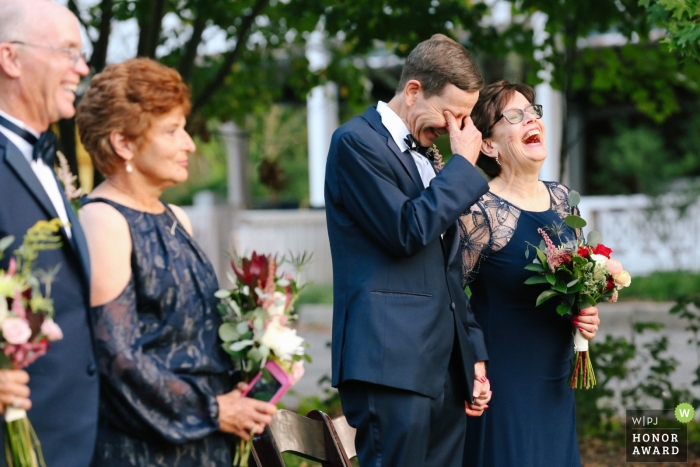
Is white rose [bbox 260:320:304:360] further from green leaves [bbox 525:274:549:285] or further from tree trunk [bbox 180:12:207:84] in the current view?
tree trunk [bbox 180:12:207:84]

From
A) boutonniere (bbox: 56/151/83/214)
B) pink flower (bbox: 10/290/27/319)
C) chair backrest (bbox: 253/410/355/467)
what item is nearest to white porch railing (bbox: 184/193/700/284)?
chair backrest (bbox: 253/410/355/467)

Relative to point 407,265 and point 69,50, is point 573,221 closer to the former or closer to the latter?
point 407,265

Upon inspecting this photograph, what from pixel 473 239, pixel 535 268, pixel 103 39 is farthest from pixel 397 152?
pixel 103 39

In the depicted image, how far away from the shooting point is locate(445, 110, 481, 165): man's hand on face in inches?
125

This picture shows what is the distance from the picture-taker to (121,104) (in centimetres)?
244

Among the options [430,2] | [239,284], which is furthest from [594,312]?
[430,2]

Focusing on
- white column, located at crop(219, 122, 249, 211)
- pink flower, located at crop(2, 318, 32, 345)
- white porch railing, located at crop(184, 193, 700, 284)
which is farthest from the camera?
white column, located at crop(219, 122, 249, 211)

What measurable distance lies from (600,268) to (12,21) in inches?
89.7

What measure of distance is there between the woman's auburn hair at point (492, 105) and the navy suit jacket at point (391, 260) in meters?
0.71

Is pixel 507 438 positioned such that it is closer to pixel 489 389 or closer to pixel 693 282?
pixel 489 389

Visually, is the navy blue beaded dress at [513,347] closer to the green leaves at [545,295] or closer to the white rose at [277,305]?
the green leaves at [545,295]

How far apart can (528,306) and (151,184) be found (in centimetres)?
176

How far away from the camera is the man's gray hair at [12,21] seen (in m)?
2.32

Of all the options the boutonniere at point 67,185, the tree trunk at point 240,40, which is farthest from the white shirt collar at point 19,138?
the tree trunk at point 240,40
